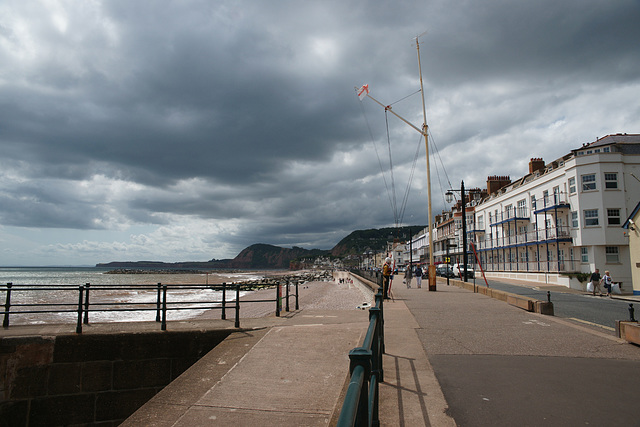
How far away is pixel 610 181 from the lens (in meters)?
33.4

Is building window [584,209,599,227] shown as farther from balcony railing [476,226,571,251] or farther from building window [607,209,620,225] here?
balcony railing [476,226,571,251]

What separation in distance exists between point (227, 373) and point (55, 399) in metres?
4.39

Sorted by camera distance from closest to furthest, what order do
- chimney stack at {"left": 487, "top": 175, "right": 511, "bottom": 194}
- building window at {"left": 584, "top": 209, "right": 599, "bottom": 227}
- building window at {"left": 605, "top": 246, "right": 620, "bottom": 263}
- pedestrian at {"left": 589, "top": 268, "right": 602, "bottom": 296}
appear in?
1. pedestrian at {"left": 589, "top": 268, "right": 602, "bottom": 296}
2. building window at {"left": 605, "top": 246, "right": 620, "bottom": 263}
3. building window at {"left": 584, "top": 209, "right": 599, "bottom": 227}
4. chimney stack at {"left": 487, "top": 175, "right": 511, "bottom": 194}

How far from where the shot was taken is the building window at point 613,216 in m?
33.2

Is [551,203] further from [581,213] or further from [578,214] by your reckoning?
[581,213]

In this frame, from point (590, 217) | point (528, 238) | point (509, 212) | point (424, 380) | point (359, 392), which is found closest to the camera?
point (359, 392)

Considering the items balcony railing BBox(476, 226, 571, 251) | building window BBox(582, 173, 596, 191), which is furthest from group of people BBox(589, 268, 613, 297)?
building window BBox(582, 173, 596, 191)

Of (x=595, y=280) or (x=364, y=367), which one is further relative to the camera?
(x=595, y=280)

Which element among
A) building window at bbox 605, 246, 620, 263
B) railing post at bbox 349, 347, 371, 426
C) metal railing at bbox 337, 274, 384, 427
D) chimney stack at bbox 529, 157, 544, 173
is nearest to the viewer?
metal railing at bbox 337, 274, 384, 427

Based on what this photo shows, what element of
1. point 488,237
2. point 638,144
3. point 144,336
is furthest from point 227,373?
point 488,237

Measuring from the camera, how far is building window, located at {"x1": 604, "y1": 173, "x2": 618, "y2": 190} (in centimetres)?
3338

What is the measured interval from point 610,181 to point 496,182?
83.8 ft

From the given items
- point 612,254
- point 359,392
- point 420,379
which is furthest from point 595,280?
point 359,392

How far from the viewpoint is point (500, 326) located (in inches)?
403
